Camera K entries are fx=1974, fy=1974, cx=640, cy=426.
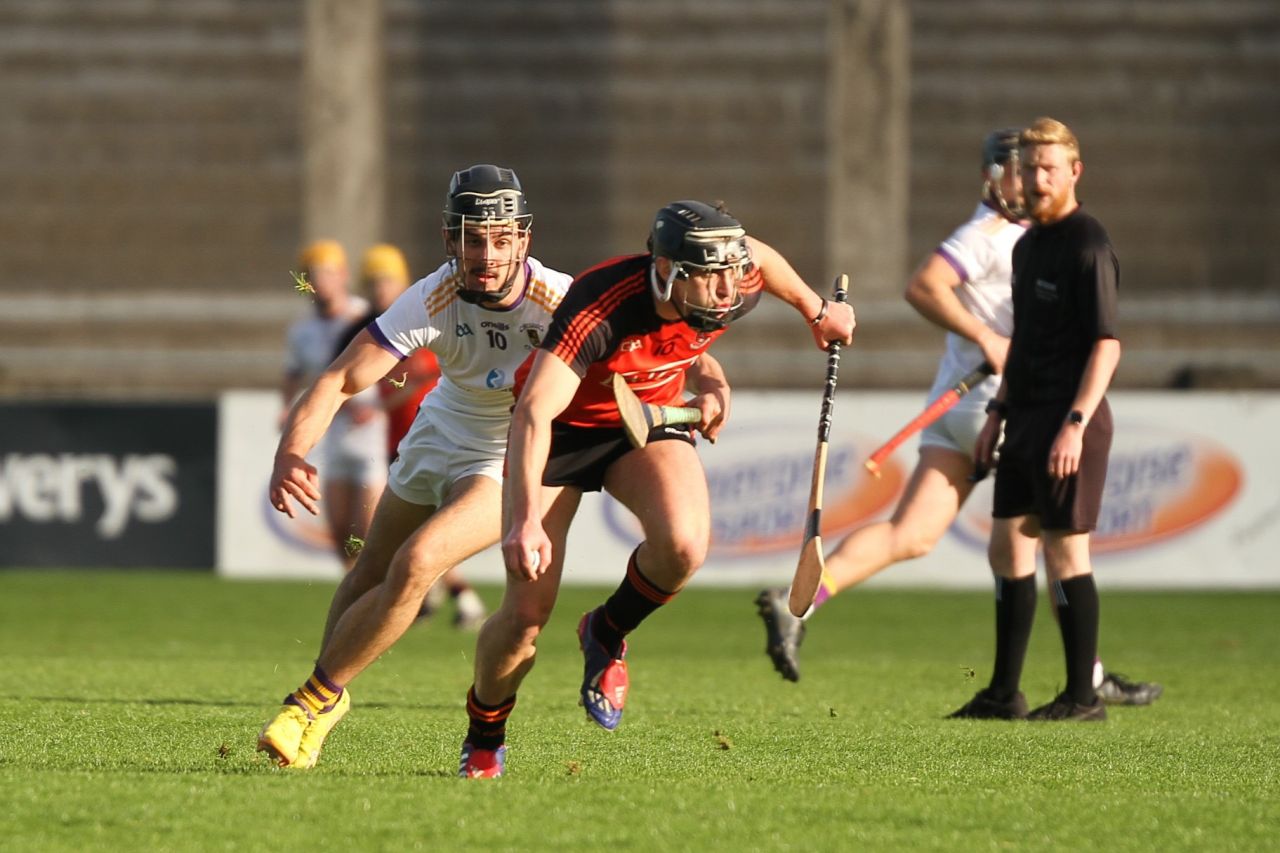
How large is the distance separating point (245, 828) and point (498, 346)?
5.85 ft

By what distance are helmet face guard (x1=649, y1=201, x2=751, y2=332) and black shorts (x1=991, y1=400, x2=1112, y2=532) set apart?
2022mm

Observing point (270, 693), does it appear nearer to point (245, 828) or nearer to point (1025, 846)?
point (245, 828)

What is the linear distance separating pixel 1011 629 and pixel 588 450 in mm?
2296

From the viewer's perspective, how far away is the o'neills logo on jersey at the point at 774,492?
1304 centimetres

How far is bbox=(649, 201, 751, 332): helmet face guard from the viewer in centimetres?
502

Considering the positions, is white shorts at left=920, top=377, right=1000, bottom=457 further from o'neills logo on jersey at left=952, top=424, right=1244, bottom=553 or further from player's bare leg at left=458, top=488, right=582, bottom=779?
o'neills logo on jersey at left=952, top=424, right=1244, bottom=553

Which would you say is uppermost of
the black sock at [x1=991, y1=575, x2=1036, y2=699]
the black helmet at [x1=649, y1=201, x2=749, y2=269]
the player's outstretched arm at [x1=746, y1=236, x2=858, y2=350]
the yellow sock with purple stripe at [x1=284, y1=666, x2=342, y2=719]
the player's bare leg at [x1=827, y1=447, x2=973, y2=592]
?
the black helmet at [x1=649, y1=201, x2=749, y2=269]

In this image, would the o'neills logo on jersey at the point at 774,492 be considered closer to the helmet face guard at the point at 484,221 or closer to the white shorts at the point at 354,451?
the white shorts at the point at 354,451

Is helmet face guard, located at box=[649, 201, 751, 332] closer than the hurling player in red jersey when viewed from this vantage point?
No

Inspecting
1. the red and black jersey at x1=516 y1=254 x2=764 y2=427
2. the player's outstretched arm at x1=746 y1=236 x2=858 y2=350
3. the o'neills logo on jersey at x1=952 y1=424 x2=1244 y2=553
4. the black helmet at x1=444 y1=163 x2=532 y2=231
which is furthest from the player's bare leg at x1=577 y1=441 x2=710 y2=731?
Result: the o'neills logo on jersey at x1=952 y1=424 x2=1244 y2=553

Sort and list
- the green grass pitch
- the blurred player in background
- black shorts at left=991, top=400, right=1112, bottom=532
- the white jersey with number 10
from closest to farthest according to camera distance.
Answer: the green grass pitch < the white jersey with number 10 < black shorts at left=991, top=400, right=1112, bottom=532 < the blurred player in background

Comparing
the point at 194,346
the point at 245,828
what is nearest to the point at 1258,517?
the point at 245,828

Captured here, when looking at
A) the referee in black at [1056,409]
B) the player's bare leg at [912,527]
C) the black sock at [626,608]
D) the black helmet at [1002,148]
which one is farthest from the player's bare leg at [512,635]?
the black helmet at [1002,148]

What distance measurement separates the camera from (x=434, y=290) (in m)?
5.45
